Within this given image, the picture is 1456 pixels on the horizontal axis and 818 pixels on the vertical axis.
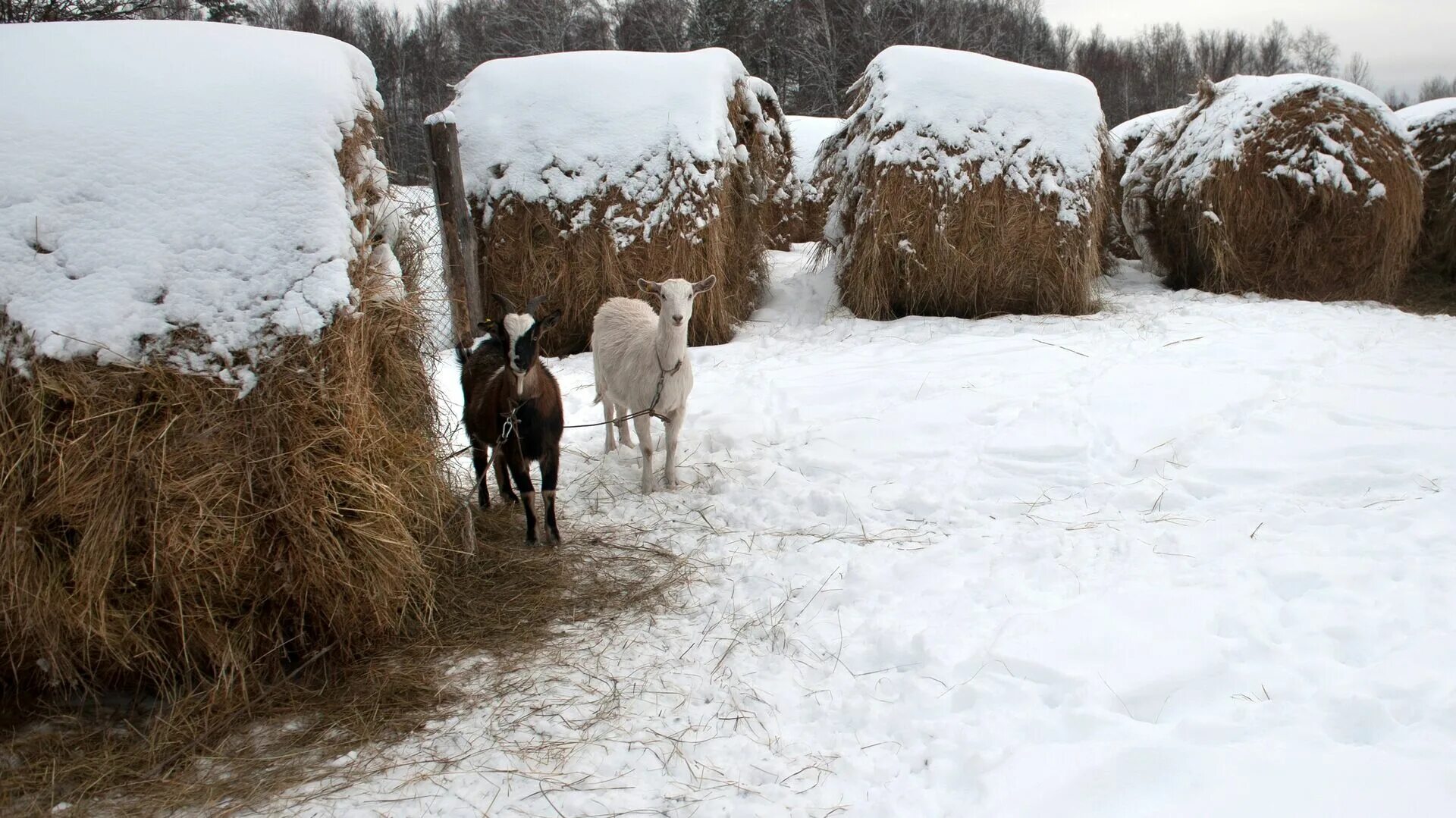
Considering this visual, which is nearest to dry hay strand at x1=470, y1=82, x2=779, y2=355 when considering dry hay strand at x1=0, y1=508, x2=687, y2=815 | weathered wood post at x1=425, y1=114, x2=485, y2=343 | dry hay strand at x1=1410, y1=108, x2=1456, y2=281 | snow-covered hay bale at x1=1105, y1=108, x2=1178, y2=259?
weathered wood post at x1=425, y1=114, x2=485, y2=343

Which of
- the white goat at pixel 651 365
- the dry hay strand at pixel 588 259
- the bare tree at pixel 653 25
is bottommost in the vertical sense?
the white goat at pixel 651 365

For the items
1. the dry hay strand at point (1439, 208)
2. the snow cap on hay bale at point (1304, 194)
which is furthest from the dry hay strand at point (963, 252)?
the dry hay strand at point (1439, 208)

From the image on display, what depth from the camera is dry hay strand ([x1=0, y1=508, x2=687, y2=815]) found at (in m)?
2.59

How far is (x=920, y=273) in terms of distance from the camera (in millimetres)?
8664

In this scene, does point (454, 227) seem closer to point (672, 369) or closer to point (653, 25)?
point (672, 369)

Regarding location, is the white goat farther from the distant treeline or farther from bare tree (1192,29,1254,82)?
bare tree (1192,29,1254,82)

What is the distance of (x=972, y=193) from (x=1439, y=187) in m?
6.70

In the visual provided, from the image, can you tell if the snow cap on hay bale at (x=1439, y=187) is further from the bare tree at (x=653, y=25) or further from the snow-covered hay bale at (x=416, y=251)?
the bare tree at (x=653, y=25)

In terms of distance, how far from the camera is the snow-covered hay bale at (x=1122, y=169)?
1198 cm

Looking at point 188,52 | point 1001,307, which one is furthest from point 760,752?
point 1001,307

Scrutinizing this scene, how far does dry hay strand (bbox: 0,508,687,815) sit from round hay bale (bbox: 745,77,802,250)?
277 inches

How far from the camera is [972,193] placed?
28.0 feet

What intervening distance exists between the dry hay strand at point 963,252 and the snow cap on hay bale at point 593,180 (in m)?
1.56

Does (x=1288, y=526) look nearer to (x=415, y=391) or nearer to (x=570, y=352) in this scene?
(x=415, y=391)
